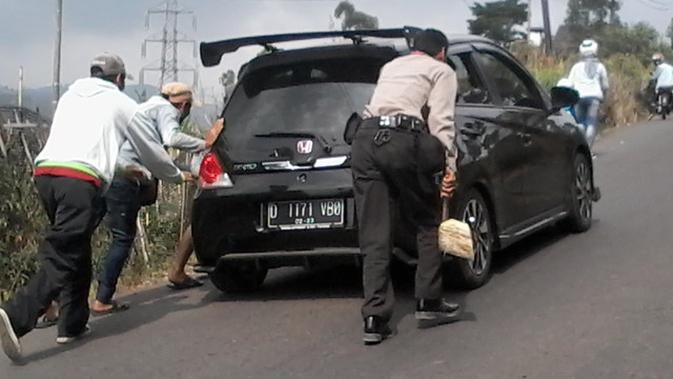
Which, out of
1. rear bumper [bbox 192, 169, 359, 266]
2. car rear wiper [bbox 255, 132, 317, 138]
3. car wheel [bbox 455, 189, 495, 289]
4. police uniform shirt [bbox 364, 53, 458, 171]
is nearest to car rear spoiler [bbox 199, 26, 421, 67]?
police uniform shirt [bbox 364, 53, 458, 171]

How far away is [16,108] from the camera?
10.2 m

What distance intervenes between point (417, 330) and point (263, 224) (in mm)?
1296

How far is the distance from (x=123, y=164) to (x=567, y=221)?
3.98 m

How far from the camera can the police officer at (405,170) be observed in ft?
22.3

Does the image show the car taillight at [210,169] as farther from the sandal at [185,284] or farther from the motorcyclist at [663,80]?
the motorcyclist at [663,80]

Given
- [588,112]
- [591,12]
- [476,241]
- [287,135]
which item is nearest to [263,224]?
[287,135]

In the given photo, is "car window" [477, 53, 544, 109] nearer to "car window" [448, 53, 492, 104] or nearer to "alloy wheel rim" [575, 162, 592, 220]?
"car window" [448, 53, 492, 104]

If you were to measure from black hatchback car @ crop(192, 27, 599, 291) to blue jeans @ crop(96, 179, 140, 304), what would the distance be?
490mm

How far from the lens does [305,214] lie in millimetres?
7586

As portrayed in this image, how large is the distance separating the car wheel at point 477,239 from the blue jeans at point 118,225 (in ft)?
7.31

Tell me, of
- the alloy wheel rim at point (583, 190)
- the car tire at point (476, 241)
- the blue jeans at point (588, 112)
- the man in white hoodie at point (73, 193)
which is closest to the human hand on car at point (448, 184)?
the car tire at point (476, 241)

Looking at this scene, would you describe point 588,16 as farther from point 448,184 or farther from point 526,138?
point 448,184

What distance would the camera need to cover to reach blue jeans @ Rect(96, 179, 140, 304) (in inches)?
316

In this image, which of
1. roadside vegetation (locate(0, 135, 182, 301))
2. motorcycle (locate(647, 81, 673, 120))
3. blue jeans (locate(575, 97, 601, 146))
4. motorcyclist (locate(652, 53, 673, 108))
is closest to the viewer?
roadside vegetation (locate(0, 135, 182, 301))
